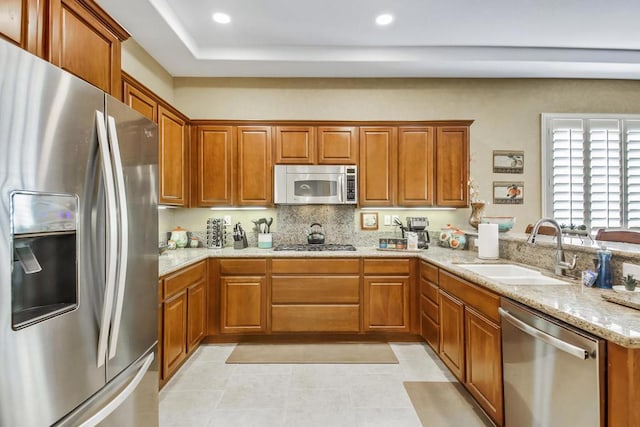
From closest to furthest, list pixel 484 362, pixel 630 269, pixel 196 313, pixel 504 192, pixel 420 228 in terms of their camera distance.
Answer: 1. pixel 630 269
2. pixel 484 362
3. pixel 196 313
4. pixel 420 228
5. pixel 504 192

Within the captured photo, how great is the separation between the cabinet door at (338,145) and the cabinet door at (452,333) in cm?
165

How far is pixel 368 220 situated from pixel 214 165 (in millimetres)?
1818

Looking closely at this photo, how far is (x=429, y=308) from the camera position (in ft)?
9.19

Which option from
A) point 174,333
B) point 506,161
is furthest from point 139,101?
point 506,161

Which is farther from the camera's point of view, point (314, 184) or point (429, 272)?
point (314, 184)

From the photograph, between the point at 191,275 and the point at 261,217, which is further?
the point at 261,217

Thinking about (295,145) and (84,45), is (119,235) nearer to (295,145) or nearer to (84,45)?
(84,45)

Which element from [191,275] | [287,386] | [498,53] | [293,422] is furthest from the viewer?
[498,53]

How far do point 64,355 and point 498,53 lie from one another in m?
4.14

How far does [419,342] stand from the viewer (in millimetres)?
3119

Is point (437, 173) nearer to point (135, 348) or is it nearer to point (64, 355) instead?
point (135, 348)

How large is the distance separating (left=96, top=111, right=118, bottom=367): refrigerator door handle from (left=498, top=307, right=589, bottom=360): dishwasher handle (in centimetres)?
168

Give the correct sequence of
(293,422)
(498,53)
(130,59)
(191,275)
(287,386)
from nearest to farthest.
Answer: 1. (293,422)
2. (287,386)
3. (191,275)
4. (130,59)
5. (498,53)

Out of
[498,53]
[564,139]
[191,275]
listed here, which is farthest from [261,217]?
[564,139]
